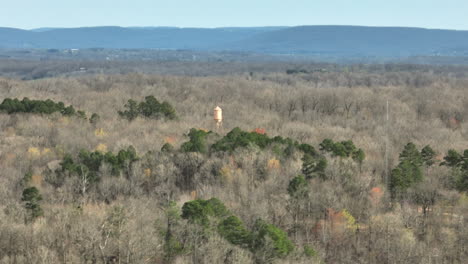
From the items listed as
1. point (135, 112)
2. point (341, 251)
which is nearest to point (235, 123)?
point (135, 112)

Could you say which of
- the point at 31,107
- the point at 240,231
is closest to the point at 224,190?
the point at 240,231

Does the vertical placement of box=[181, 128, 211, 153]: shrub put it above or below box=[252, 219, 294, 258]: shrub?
above

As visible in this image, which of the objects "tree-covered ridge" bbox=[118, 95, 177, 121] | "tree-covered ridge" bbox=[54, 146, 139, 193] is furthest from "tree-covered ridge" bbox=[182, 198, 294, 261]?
"tree-covered ridge" bbox=[118, 95, 177, 121]

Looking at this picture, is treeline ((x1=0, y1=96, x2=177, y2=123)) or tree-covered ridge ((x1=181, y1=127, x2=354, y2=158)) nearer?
tree-covered ridge ((x1=181, y1=127, x2=354, y2=158))

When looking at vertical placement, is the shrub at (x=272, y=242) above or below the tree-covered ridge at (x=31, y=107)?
below

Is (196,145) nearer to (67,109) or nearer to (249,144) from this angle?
(249,144)

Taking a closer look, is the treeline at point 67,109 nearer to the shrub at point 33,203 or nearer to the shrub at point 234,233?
the shrub at point 33,203

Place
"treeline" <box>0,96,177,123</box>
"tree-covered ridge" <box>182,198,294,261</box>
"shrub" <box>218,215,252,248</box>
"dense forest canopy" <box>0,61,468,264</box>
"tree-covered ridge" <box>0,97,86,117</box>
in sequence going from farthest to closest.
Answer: "treeline" <box>0,96,177,123</box>
"tree-covered ridge" <box>0,97,86,117</box>
"shrub" <box>218,215,252,248</box>
"dense forest canopy" <box>0,61,468,264</box>
"tree-covered ridge" <box>182,198,294,261</box>

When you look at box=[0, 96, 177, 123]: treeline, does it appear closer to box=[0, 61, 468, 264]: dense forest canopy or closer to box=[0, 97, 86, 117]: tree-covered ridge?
box=[0, 97, 86, 117]: tree-covered ridge

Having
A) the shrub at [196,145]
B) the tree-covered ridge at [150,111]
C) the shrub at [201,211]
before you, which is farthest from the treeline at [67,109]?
the shrub at [201,211]
